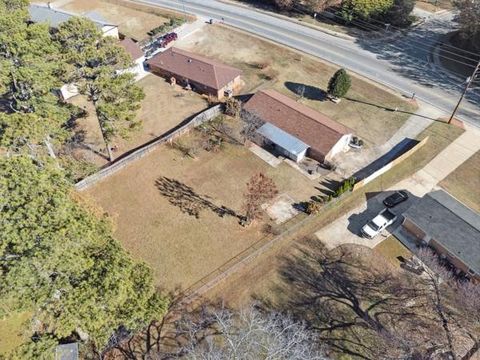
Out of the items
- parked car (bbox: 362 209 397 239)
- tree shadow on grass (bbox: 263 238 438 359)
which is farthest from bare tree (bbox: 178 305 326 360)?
parked car (bbox: 362 209 397 239)

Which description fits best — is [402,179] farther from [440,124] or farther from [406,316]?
[406,316]

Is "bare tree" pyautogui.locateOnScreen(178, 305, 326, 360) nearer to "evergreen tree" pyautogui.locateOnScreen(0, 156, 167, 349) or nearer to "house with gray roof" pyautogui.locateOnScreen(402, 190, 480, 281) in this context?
"evergreen tree" pyautogui.locateOnScreen(0, 156, 167, 349)

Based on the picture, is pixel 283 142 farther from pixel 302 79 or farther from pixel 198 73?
pixel 198 73

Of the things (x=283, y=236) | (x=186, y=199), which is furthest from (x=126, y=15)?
(x=283, y=236)

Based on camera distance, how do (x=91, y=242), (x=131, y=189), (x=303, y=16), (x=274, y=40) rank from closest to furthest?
(x=91, y=242), (x=131, y=189), (x=274, y=40), (x=303, y=16)

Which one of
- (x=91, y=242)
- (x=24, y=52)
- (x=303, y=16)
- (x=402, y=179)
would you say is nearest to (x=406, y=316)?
(x=402, y=179)

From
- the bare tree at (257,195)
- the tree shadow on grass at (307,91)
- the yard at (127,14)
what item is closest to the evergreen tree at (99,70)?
the bare tree at (257,195)
